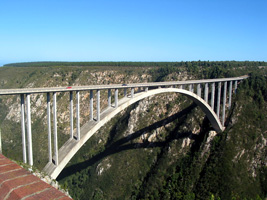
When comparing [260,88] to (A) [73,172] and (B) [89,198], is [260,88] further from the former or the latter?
(A) [73,172]

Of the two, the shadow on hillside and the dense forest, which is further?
the shadow on hillside

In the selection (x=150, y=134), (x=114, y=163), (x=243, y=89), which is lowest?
(x=114, y=163)

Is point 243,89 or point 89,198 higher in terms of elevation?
point 243,89

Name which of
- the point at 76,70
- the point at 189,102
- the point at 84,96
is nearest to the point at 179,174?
the point at 189,102

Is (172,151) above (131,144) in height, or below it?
above

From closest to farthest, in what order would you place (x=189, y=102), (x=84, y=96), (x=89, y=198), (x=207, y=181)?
(x=207, y=181), (x=89, y=198), (x=189, y=102), (x=84, y=96)

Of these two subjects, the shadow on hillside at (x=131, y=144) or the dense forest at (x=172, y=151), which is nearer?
the dense forest at (x=172, y=151)

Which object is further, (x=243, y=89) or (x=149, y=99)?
(x=149, y=99)

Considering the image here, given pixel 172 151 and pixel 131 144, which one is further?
pixel 131 144
